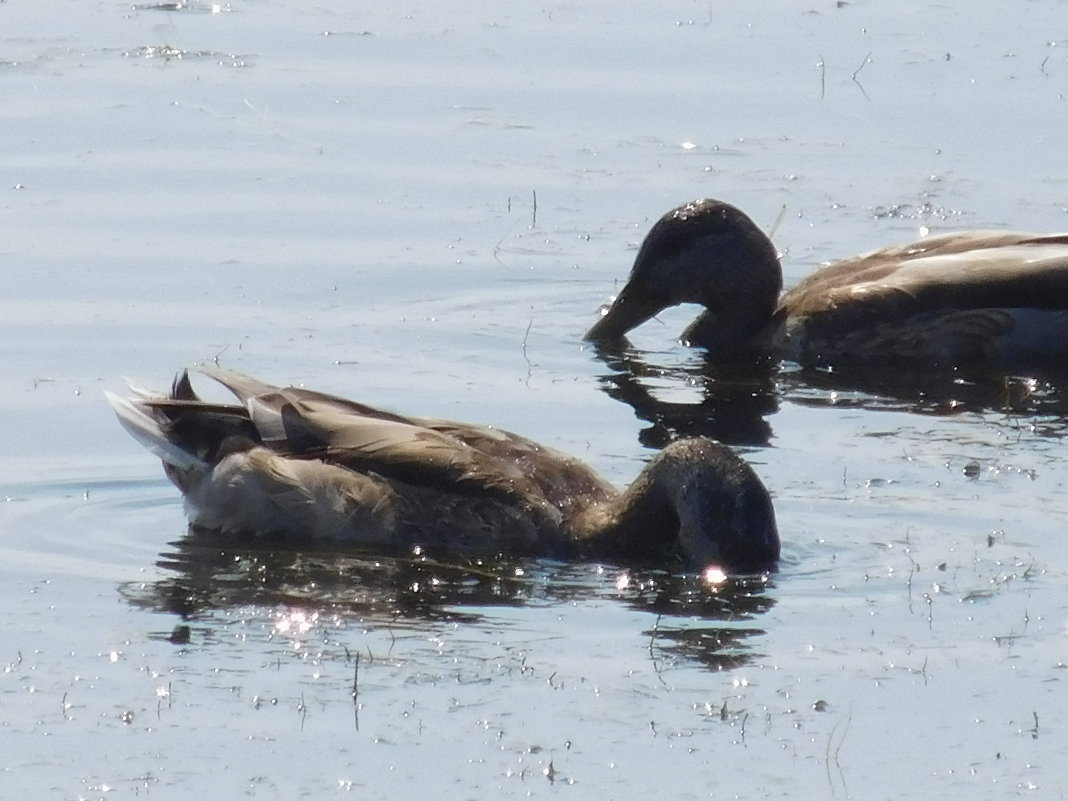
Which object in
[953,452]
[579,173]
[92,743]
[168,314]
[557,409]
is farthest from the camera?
[579,173]

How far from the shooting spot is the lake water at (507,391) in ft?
24.2

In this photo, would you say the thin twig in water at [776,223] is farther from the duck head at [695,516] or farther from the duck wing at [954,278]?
the duck head at [695,516]

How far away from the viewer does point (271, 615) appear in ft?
28.5

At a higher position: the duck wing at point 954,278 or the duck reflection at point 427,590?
the duck wing at point 954,278

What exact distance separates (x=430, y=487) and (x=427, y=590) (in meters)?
0.59

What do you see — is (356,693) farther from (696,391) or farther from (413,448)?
(696,391)

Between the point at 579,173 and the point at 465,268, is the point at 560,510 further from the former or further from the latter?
the point at 579,173

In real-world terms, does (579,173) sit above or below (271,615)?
above

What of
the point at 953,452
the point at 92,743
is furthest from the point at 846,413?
the point at 92,743

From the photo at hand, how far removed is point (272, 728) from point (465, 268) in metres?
6.86

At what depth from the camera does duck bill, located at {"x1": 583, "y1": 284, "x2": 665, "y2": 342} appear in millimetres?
13383

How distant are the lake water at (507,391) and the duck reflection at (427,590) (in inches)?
1.0

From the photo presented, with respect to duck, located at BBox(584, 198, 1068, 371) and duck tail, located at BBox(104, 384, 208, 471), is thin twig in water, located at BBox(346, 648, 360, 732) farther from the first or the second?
duck, located at BBox(584, 198, 1068, 371)

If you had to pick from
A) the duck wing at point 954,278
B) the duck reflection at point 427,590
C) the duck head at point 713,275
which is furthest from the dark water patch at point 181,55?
the duck reflection at point 427,590
